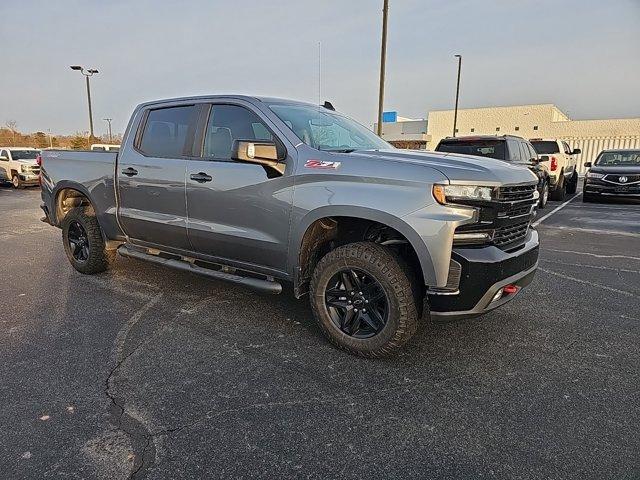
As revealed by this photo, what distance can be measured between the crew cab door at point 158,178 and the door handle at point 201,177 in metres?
0.16

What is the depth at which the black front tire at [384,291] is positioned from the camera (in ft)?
10.1

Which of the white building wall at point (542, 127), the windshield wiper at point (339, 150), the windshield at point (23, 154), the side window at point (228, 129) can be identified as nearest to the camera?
the windshield wiper at point (339, 150)

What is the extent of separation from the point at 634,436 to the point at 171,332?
323cm

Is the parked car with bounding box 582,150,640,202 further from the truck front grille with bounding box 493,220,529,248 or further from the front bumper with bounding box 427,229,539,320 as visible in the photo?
the front bumper with bounding box 427,229,539,320

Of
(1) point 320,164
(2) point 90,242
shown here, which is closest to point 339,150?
(1) point 320,164

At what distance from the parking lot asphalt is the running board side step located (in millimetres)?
391

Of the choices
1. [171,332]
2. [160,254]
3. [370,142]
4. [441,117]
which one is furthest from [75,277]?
Answer: [441,117]

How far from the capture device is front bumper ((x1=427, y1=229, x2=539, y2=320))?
2.87 meters

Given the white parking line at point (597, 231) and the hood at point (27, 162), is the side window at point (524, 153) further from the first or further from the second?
the hood at point (27, 162)

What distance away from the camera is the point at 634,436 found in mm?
2391

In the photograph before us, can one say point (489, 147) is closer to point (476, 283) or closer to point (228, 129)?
point (228, 129)

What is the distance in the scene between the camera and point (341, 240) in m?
3.66

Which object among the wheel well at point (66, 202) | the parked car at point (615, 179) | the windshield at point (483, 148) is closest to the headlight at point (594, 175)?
the parked car at point (615, 179)

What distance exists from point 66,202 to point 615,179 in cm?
1392
